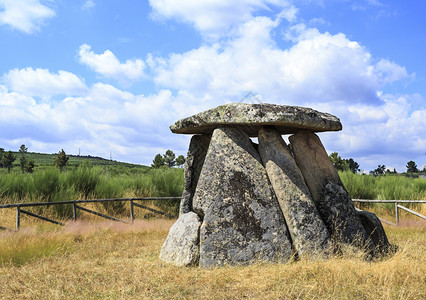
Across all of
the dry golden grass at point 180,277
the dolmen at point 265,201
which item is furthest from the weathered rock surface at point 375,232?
the dry golden grass at point 180,277

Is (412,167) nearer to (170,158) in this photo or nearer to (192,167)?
(170,158)

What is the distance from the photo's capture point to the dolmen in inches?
237

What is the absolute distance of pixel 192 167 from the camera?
7.84m

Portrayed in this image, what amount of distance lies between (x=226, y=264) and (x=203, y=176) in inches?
59.8

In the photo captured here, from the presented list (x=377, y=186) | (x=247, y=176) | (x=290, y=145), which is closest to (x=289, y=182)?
(x=247, y=176)

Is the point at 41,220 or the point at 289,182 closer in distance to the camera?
the point at 289,182

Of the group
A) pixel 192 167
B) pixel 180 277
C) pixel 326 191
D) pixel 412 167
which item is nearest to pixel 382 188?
pixel 326 191

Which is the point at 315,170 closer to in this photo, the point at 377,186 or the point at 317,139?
the point at 317,139

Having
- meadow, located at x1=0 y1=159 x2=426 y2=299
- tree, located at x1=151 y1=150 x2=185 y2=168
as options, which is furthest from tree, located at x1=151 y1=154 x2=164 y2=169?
meadow, located at x1=0 y1=159 x2=426 y2=299

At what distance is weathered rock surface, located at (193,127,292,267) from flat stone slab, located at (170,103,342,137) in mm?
450

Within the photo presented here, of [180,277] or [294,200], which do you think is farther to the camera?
[294,200]

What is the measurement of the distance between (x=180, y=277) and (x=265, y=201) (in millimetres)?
1857

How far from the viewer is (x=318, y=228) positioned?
6203mm

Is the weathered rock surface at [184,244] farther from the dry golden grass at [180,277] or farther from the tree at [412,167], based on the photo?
the tree at [412,167]
